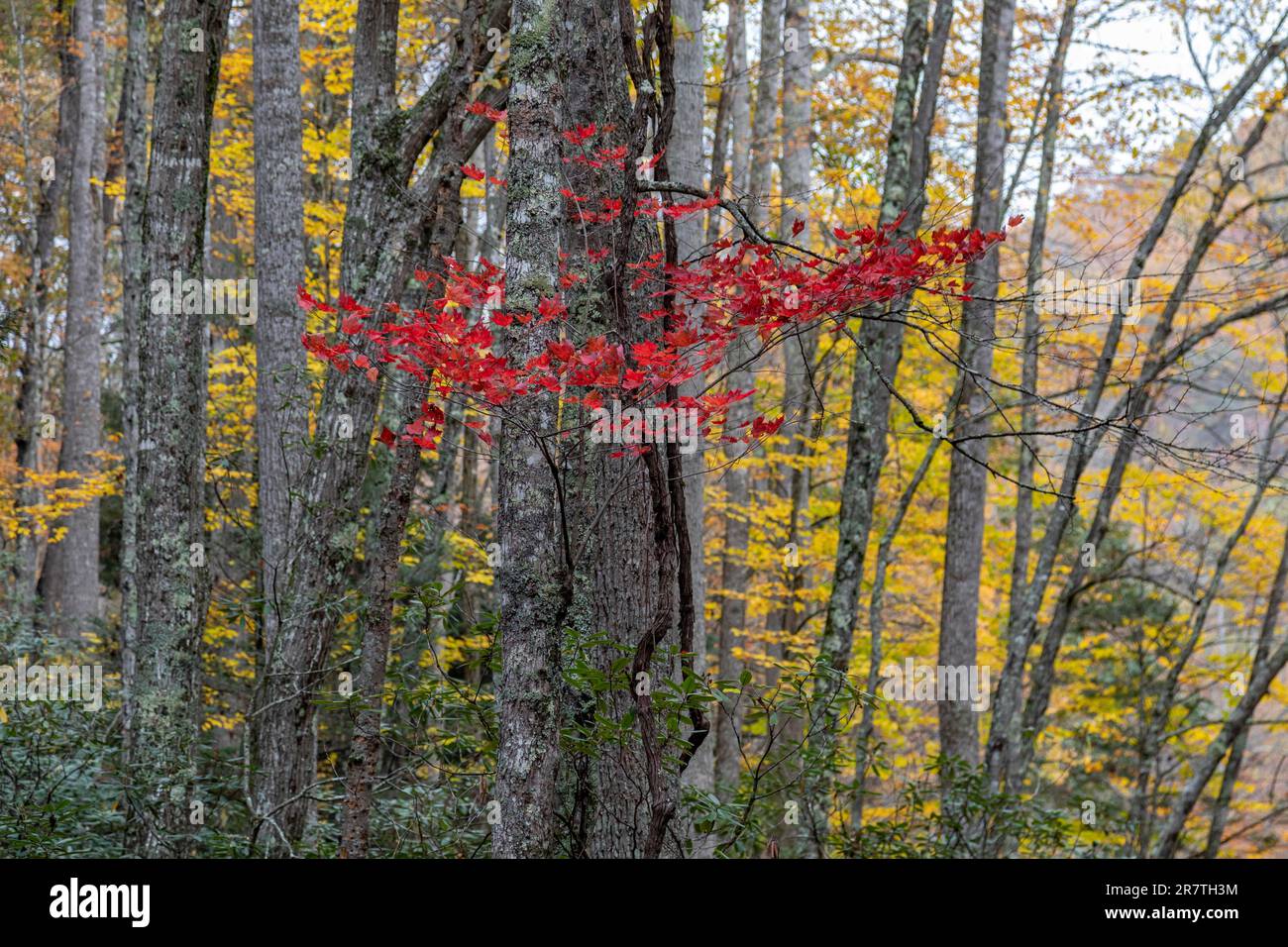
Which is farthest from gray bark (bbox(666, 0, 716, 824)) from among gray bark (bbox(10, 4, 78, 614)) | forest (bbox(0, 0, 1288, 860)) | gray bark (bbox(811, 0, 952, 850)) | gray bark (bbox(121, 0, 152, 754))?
gray bark (bbox(10, 4, 78, 614))

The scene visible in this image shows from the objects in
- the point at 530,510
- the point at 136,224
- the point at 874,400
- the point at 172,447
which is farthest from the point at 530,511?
the point at 136,224

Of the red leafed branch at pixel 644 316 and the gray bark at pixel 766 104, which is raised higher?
the gray bark at pixel 766 104

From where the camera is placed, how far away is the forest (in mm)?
3832

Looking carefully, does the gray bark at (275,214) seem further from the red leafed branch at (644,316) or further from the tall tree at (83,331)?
the tall tree at (83,331)

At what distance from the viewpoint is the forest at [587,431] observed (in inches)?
151

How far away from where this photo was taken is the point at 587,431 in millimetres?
4066

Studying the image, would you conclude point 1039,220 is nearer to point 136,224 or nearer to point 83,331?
point 136,224

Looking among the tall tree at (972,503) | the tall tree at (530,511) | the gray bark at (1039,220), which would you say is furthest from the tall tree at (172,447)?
the gray bark at (1039,220)

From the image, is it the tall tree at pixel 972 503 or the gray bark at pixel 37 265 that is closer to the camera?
the tall tree at pixel 972 503

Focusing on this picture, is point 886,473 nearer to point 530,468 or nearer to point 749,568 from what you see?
point 749,568

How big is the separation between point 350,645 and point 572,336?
572 cm

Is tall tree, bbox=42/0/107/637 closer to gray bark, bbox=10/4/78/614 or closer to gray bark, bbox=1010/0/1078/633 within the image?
gray bark, bbox=10/4/78/614

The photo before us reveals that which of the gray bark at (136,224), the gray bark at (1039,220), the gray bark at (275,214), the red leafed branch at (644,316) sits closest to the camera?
the red leafed branch at (644,316)

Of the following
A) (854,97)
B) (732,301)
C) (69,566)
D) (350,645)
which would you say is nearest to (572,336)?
(732,301)
